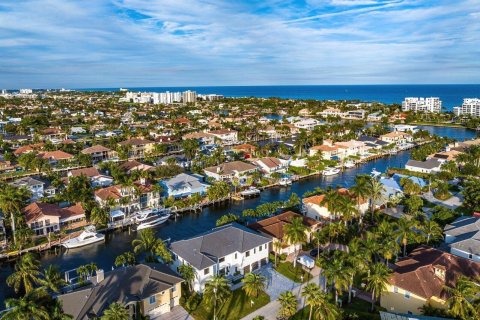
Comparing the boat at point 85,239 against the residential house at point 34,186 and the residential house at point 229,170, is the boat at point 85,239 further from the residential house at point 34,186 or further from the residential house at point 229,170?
the residential house at point 229,170

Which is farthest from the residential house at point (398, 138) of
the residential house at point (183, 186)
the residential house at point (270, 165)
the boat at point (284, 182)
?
the residential house at point (183, 186)

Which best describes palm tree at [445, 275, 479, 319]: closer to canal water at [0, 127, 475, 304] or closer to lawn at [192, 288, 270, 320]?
lawn at [192, 288, 270, 320]

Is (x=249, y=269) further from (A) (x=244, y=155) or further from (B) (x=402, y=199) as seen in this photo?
(A) (x=244, y=155)

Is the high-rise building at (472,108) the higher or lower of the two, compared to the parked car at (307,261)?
higher

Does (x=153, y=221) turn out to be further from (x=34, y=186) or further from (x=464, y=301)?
(x=464, y=301)

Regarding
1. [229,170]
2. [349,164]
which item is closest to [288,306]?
[229,170]
